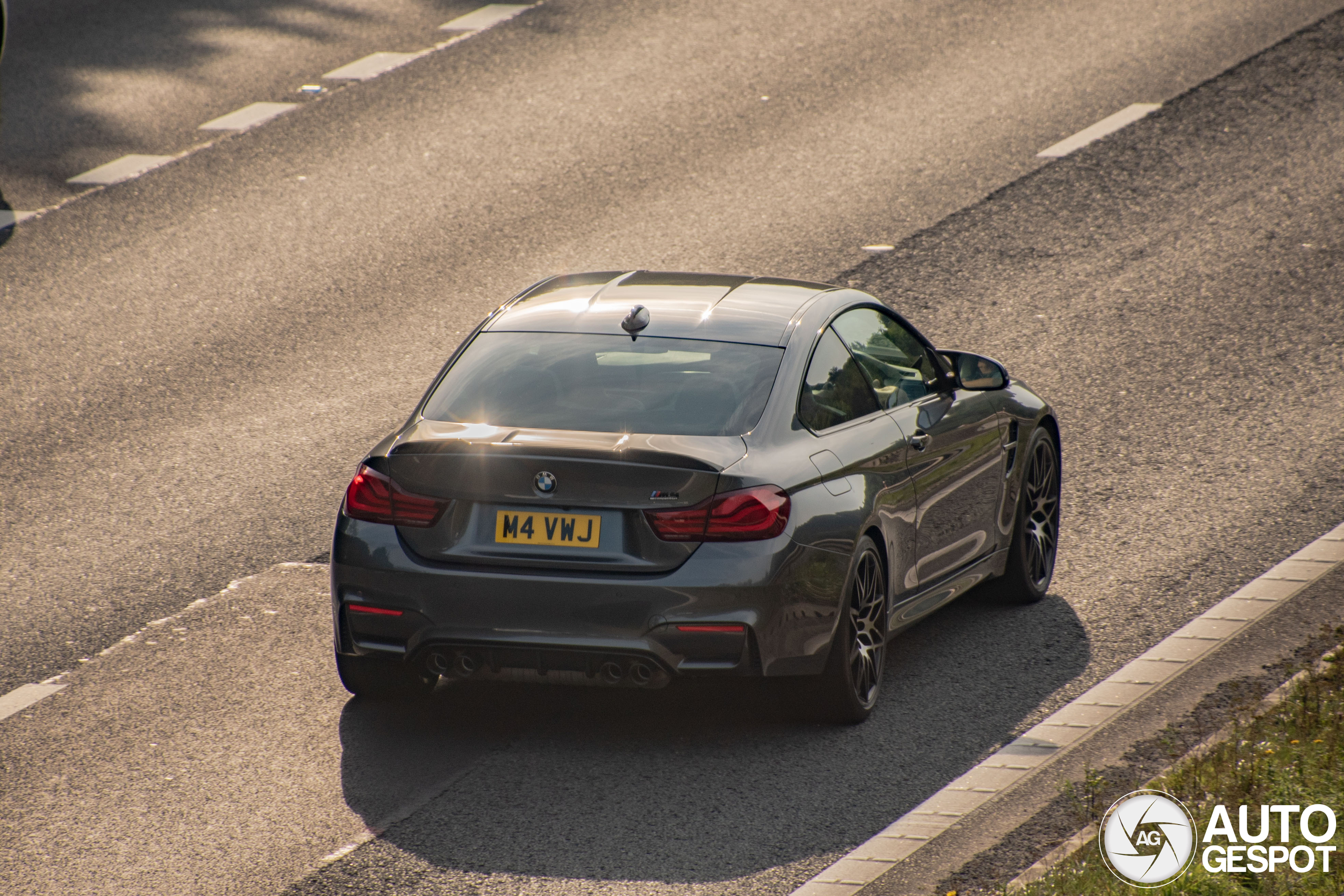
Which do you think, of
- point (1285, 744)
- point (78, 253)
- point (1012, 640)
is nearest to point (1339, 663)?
point (1285, 744)

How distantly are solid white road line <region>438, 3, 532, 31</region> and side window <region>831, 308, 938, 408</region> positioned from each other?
11.4 meters

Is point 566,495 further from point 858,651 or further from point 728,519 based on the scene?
point 858,651

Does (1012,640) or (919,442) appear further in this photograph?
(1012,640)

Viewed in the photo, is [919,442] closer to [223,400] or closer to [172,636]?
[172,636]

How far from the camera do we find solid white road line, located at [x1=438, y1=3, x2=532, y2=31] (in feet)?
59.8

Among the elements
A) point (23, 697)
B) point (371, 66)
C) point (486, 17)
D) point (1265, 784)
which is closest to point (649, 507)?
point (1265, 784)

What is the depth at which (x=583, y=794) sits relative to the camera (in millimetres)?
6086

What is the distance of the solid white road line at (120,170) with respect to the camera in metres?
14.5

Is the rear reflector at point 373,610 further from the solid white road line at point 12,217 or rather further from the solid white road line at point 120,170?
the solid white road line at point 120,170

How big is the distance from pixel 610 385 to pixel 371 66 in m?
11.3

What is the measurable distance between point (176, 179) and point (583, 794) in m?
9.81

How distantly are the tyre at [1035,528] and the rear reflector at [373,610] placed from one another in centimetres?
306

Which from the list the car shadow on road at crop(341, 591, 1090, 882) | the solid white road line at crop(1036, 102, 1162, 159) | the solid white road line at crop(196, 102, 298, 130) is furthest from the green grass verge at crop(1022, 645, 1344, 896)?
the solid white road line at crop(196, 102, 298, 130)

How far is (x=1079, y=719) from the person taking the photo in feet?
22.2
